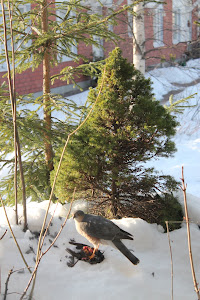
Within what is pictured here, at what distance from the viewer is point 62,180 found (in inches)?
141

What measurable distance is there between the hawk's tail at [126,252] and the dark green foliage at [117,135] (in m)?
1.08

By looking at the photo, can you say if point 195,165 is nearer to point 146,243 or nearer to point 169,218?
point 169,218

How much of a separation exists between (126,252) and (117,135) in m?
1.41

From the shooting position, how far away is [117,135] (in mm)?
3424

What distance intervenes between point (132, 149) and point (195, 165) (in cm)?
610

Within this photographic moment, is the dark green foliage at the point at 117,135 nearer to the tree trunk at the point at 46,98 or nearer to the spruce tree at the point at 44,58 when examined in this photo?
the spruce tree at the point at 44,58

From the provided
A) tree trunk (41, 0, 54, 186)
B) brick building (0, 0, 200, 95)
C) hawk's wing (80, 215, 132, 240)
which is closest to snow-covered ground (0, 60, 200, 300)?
hawk's wing (80, 215, 132, 240)

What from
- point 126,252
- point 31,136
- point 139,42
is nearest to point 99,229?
point 126,252

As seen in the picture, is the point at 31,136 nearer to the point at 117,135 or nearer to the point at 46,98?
the point at 46,98

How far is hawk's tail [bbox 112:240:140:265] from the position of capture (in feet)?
7.43

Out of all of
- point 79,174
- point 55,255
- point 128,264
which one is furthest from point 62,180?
point 128,264

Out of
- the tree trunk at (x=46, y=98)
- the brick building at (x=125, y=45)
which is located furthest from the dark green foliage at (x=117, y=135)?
the brick building at (x=125, y=45)

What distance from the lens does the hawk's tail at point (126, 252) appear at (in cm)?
226

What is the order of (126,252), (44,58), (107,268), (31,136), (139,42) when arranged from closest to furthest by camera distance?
(126,252) → (107,268) → (31,136) → (44,58) → (139,42)
